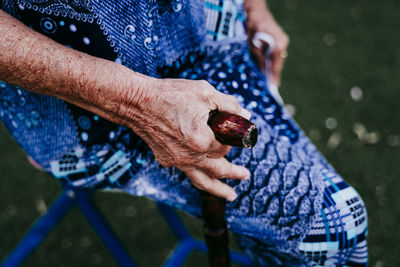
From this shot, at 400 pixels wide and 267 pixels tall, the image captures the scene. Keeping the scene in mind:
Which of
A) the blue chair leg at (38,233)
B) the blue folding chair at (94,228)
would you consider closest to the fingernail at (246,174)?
the blue folding chair at (94,228)

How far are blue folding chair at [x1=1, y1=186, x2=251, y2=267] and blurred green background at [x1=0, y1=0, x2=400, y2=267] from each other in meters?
0.17

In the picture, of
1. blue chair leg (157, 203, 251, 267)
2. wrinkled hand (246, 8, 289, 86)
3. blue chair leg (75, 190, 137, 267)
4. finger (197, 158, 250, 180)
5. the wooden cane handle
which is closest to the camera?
the wooden cane handle

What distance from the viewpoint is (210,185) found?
97 cm

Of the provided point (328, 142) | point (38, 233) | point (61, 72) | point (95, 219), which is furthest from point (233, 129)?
point (328, 142)

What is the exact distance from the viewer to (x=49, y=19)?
891mm

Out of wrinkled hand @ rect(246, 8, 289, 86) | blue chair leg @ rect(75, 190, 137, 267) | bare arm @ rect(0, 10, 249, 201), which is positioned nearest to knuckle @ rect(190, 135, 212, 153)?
bare arm @ rect(0, 10, 249, 201)

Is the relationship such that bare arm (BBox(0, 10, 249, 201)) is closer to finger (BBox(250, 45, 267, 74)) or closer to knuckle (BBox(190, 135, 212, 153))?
knuckle (BBox(190, 135, 212, 153))

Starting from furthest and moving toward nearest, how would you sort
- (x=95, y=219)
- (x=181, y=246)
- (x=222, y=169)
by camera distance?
(x=181, y=246)
(x=95, y=219)
(x=222, y=169)

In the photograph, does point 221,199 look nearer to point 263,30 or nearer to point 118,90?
point 118,90

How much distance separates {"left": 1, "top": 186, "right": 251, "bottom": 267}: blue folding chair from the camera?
1682 mm

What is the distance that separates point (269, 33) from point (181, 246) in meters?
1.31

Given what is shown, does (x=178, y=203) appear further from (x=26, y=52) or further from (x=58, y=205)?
(x=58, y=205)

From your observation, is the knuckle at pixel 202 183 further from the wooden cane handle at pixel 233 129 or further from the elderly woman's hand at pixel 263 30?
the elderly woman's hand at pixel 263 30

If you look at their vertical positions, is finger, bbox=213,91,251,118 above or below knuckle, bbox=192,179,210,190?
above
